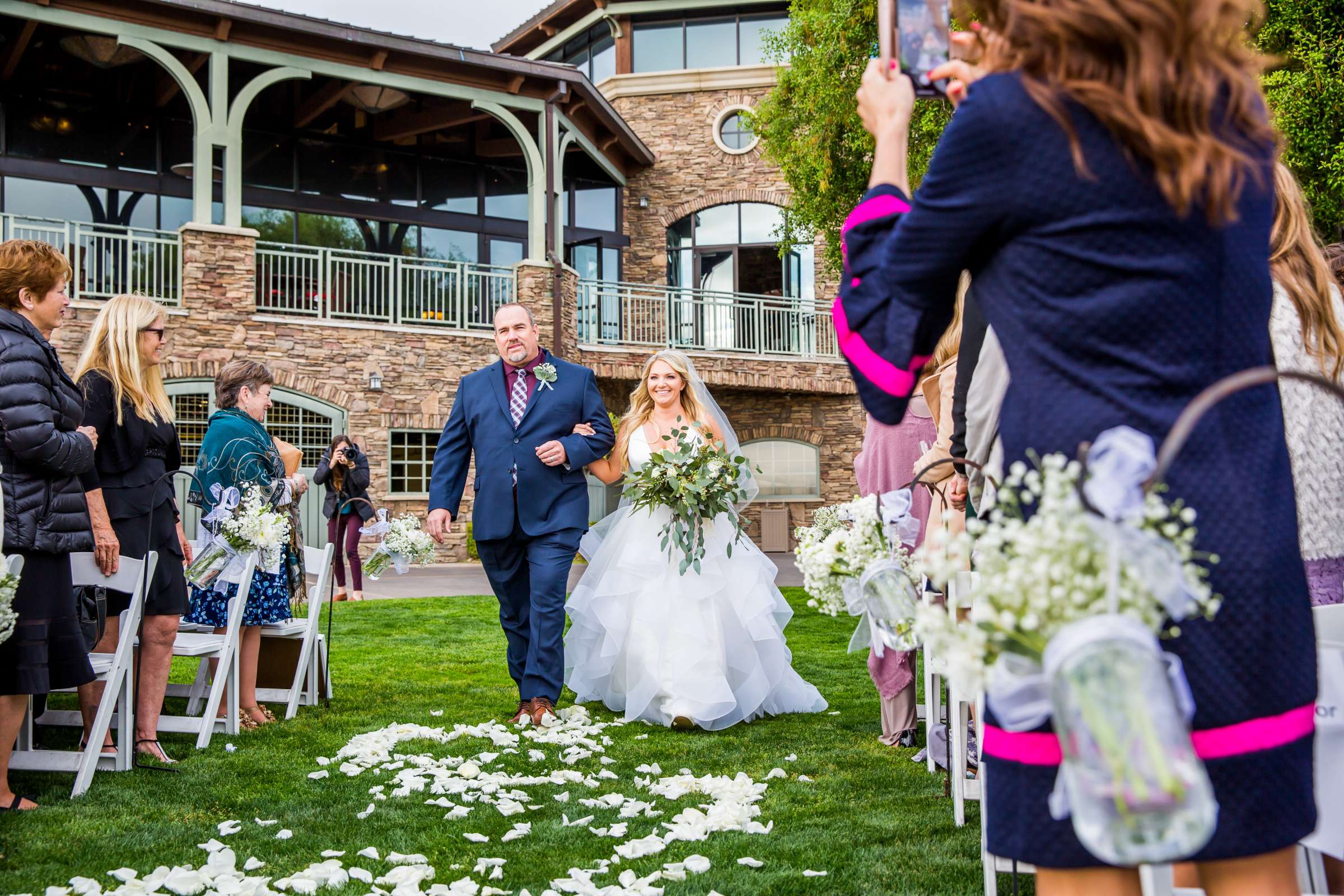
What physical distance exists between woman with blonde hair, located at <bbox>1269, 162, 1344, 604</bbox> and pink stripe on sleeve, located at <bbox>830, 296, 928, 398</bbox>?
4.50 ft

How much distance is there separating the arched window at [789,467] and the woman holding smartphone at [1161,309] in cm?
2205

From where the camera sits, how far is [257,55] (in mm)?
16625

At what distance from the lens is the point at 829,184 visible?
42.5 feet

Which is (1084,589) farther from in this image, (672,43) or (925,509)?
(672,43)

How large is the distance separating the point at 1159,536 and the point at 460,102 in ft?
65.0

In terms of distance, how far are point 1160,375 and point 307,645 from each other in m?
5.50

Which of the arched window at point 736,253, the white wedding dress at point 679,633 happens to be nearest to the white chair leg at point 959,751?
the white wedding dress at point 679,633

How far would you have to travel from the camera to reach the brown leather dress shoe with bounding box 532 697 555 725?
5637 mm

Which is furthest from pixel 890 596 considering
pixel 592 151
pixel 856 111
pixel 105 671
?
pixel 592 151

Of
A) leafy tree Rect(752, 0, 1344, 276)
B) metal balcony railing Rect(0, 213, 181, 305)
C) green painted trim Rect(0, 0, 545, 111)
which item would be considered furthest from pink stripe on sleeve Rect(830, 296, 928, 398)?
green painted trim Rect(0, 0, 545, 111)

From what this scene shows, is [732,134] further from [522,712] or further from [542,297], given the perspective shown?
[522,712]

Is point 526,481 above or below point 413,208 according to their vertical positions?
below

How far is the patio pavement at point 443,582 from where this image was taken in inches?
537

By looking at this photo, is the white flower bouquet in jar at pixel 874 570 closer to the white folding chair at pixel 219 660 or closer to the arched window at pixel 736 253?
the white folding chair at pixel 219 660
